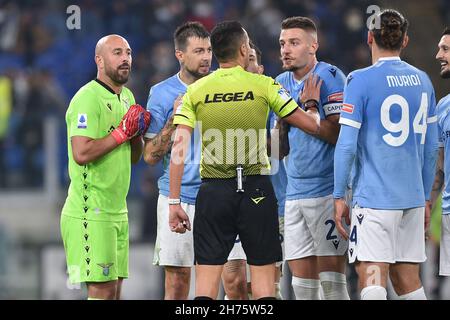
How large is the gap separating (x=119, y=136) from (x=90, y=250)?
0.80 m

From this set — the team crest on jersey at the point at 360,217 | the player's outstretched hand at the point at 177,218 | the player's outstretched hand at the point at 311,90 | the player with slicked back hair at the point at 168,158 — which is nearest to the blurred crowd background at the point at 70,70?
the player with slicked back hair at the point at 168,158

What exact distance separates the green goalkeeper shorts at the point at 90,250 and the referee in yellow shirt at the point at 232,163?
71 cm

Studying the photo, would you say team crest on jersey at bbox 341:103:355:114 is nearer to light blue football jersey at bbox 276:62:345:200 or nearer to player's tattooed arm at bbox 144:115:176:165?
light blue football jersey at bbox 276:62:345:200

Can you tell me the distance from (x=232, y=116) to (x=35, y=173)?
6.49 metres

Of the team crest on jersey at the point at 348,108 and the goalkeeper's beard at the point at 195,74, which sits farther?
the goalkeeper's beard at the point at 195,74

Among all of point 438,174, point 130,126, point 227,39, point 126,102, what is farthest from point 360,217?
point 126,102

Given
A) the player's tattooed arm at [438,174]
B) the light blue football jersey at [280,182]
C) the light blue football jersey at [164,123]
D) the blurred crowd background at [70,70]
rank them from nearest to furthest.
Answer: the player's tattooed arm at [438,174], the light blue football jersey at [164,123], the light blue football jersey at [280,182], the blurred crowd background at [70,70]

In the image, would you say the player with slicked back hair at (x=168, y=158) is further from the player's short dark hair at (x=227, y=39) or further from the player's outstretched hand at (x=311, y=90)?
the player's short dark hair at (x=227, y=39)

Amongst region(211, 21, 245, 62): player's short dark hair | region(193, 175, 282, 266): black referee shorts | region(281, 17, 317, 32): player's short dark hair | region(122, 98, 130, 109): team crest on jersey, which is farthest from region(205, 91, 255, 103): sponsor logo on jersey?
region(281, 17, 317, 32): player's short dark hair

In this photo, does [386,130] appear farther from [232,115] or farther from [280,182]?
[280,182]

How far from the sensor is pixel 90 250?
7.12m

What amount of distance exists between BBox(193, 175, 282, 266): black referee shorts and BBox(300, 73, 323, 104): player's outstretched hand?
851mm

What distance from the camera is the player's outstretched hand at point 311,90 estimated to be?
23.5ft
